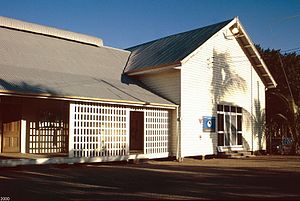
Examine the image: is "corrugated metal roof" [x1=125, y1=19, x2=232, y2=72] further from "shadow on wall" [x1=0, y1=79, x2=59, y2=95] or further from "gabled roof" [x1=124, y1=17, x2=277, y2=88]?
"shadow on wall" [x1=0, y1=79, x2=59, y2=95]

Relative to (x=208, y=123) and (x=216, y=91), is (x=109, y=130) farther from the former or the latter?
(x=216, y=91)

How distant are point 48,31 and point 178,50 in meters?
7.10

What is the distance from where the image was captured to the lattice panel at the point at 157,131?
61.3 feet

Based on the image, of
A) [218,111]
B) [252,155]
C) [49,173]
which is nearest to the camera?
[49,173]

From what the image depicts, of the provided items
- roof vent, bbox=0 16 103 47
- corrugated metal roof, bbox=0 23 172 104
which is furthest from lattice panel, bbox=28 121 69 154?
roof vent, bbox=0 16 103 47

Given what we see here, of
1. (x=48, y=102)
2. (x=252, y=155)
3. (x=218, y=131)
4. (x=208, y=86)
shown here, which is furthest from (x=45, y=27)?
(x=252, y=155)

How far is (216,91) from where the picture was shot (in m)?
22.0

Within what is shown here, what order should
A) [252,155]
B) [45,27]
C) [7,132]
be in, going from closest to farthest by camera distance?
Answer: [7,132], [45,27], [252,155]

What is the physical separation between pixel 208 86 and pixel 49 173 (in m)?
11.0

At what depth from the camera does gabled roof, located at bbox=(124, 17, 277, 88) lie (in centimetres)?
2023

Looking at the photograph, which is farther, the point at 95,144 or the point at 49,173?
the point at 95,144

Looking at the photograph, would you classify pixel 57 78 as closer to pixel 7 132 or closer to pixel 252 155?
pixel 7 132

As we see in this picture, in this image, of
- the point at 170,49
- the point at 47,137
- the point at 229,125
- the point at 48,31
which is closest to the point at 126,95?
the point at 47,137

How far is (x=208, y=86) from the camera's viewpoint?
70.4 ft
